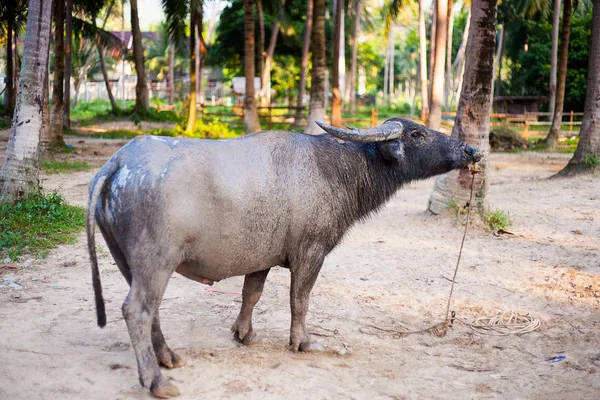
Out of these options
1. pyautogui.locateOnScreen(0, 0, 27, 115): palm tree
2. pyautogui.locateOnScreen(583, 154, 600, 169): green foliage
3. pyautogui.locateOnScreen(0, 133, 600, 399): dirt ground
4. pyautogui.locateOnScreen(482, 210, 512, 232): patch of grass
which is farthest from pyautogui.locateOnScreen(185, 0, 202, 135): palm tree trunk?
pyautogui.locateOnScreen(482, 210, 512, 232): patch of grass

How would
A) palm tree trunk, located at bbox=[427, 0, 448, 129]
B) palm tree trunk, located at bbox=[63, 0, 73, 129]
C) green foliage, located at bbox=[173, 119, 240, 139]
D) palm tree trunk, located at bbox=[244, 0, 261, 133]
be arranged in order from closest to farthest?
palm tree trunk, located at bbox=[427, 0, 448, 129]
palm tree trunk, located at bbox=[244, 0, 261, 133]
palm tree trunk, located at bbox=[63, 0, 73, 129]
green foliage, located at bbox=[173, 119, 240, 139]

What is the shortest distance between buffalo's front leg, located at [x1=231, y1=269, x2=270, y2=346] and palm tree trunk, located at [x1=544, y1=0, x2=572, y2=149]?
53.5 ft

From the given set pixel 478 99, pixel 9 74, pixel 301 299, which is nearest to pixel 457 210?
pixel 478 99

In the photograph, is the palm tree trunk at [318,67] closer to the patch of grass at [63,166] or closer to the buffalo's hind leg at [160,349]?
the patch of grass at [63,166]

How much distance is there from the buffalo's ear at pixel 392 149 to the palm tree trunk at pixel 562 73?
15514 mm

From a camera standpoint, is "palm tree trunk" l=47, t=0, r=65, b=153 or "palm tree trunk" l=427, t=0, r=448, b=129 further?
"palm tree trunk" l=427, t=0, r=448, b=129

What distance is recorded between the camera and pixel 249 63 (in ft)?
61.9

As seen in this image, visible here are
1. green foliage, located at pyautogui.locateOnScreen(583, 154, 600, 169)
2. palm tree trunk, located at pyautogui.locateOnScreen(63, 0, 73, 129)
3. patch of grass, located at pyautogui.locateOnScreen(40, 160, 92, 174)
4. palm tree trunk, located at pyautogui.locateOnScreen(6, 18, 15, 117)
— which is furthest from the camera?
palm tree trunk, located at pyautogui.locateOnScreen(6, 18, 15, 117)

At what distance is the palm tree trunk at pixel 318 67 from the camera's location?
17.5 metres

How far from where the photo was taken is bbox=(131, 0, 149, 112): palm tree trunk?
2264cm

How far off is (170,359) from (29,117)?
211 inches

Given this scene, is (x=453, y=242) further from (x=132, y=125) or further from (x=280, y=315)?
(x=132, y=125)

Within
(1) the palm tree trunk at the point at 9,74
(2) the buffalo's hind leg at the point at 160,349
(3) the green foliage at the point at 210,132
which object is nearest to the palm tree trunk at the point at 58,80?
(3) the green foliage at the point at 210,132

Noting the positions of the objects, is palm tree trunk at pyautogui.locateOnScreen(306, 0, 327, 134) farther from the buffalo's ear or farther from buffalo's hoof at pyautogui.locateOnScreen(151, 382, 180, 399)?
buffalo's hoof at pyautogui.locateOnScreen(151, 382, 180, 399)
